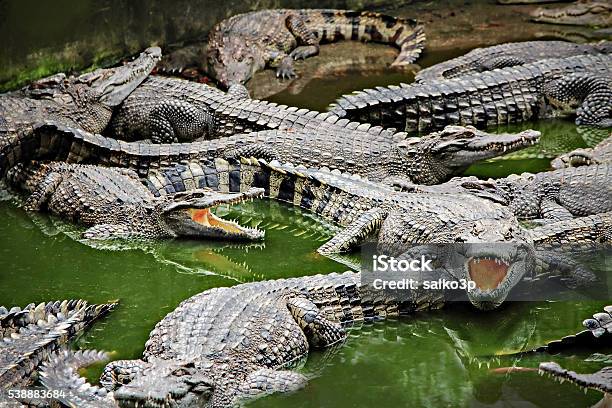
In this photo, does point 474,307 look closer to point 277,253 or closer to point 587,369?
point 587,369

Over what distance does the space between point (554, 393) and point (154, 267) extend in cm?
294

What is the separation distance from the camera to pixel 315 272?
745 cm

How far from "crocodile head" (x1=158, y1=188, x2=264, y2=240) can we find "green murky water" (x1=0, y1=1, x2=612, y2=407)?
0.08m

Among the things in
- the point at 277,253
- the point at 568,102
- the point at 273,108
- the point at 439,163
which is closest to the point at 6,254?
the point at 277,253

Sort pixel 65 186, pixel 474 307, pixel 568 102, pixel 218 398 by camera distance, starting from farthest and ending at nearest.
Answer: pixel 568 102
pixel 65 186
pixel 474 307
pixel 218 398

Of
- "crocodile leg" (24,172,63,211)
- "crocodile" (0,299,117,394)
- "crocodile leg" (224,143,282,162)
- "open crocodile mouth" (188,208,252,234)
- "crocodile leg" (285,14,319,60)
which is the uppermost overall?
"crocodile leg" (285,14,319,60)

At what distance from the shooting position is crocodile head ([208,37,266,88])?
1073 centimetres

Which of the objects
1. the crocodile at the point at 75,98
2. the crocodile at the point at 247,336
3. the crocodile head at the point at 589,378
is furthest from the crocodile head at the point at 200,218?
the crocodile head at the point at 589,378

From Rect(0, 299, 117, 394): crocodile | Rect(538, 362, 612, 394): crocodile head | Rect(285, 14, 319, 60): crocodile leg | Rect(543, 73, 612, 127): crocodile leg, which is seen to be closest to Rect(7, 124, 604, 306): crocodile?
Rect(538, 362, 612, 394): crocodile head

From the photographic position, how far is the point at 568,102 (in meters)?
10.1

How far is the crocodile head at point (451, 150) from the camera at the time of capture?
27.8ft

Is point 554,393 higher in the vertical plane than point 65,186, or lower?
lower

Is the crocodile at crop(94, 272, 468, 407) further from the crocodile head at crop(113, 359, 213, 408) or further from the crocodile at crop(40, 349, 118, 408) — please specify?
the crocodile at crop(40, 349, 118, 408)

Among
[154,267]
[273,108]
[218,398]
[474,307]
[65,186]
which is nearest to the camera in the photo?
[218,398]
